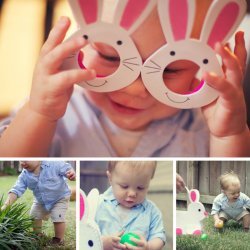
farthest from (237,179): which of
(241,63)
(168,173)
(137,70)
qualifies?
(137,70)

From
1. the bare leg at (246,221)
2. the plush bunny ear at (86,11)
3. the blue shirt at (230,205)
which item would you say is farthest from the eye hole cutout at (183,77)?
the bare leg at (246,221)

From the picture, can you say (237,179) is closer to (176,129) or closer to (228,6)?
(176,129)

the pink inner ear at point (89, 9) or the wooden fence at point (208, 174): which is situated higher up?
the pink inner ear at point (89, 9)

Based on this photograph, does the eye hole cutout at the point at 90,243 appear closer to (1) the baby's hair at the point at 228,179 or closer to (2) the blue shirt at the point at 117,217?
(2) the blue shirt at the point at 117,217

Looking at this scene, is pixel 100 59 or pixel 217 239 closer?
pixel 100 59

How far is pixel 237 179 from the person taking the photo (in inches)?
82.0

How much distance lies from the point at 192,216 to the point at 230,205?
16 centimetres

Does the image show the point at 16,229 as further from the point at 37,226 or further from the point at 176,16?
the point at 176,16

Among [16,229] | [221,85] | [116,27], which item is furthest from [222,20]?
[16,229]

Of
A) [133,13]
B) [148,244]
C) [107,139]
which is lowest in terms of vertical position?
[148,244]

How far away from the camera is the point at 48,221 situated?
6.61 feet

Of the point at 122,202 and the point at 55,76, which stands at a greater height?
the point at 55,76

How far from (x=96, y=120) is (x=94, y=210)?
1.12 ft

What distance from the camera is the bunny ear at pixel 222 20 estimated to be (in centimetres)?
193
